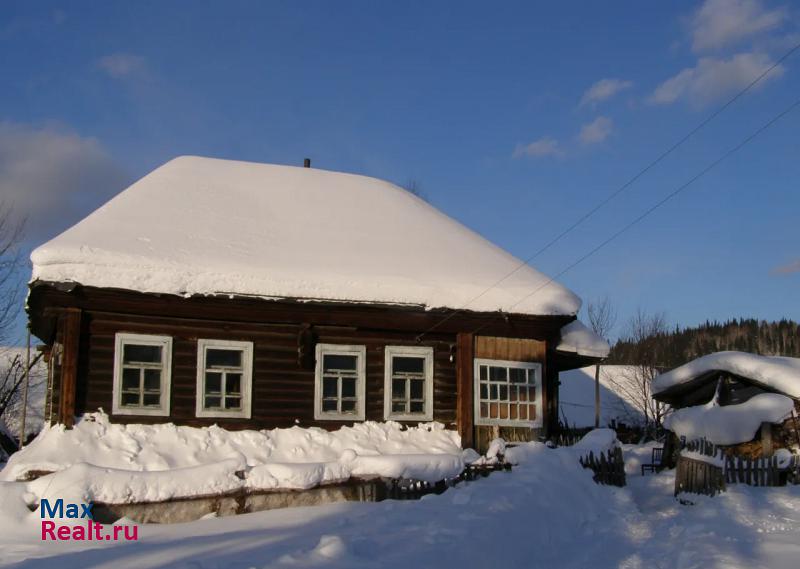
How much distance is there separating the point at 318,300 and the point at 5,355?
3537 cm

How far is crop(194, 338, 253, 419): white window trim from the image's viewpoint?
615 inches

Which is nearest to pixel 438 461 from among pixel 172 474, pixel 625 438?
pixel 172 474

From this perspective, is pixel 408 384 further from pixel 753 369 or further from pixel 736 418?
pixel 753 369

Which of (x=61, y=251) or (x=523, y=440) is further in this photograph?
(x=523, y=440)

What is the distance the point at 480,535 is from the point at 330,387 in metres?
8.03

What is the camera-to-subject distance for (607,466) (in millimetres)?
16297

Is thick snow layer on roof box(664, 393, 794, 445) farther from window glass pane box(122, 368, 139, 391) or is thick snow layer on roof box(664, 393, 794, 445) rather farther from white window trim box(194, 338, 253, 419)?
window glass pane box(122, 368, 139, 391)

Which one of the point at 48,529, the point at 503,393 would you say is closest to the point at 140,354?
the point at 48,529

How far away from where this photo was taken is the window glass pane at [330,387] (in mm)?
16766

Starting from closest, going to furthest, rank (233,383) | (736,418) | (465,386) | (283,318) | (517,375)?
(233,383) → (283,318) → (465,386) → (517,375) → (736,418)

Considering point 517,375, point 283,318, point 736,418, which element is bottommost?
point 736,418

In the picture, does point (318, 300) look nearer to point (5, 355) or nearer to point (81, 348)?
point (81, 348)

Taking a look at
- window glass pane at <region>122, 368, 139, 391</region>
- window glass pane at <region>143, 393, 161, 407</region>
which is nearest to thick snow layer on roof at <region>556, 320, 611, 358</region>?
window glass pane at <region>143, 393, 161, 407</region>

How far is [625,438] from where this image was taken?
3872cm
